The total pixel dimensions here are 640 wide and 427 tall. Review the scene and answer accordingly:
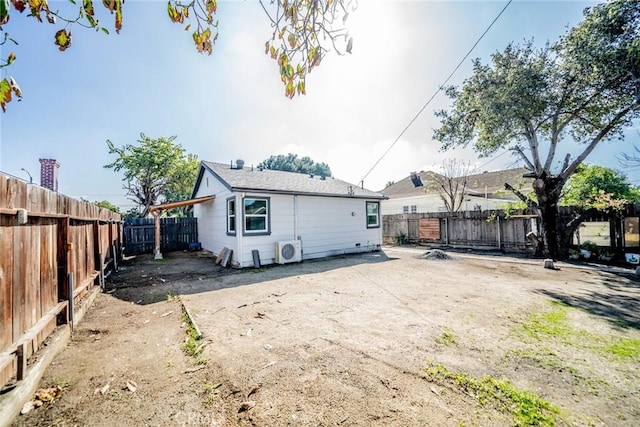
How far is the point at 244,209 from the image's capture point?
8.58 m

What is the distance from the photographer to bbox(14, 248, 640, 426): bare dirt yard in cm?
207

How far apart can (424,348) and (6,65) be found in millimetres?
4104

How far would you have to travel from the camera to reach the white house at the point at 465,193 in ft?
66.0

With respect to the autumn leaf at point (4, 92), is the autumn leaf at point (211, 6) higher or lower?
higher

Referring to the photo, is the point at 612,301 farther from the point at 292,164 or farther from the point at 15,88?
the point at 292,164

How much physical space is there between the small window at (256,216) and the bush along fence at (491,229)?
9422mm

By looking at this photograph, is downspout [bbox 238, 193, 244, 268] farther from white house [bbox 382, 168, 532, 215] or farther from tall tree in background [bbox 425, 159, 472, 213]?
tall tree in background [bbox 425, 159, 472, 213]

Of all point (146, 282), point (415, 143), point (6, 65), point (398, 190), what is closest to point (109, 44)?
point (146, 282)

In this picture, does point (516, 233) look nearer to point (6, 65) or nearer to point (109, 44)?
point (6, 65)

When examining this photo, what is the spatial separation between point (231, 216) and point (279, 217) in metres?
1.75

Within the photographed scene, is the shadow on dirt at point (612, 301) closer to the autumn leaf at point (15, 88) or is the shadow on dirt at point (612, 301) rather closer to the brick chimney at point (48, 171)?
the autumn leaf at point (15, 88)

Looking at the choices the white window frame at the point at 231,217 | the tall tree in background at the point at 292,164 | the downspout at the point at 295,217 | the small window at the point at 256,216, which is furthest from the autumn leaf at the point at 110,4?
the tall tree in background at the point at 292,164

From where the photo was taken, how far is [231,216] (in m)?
9.34

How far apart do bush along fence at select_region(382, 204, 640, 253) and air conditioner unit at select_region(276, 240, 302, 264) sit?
→ 821 cm
